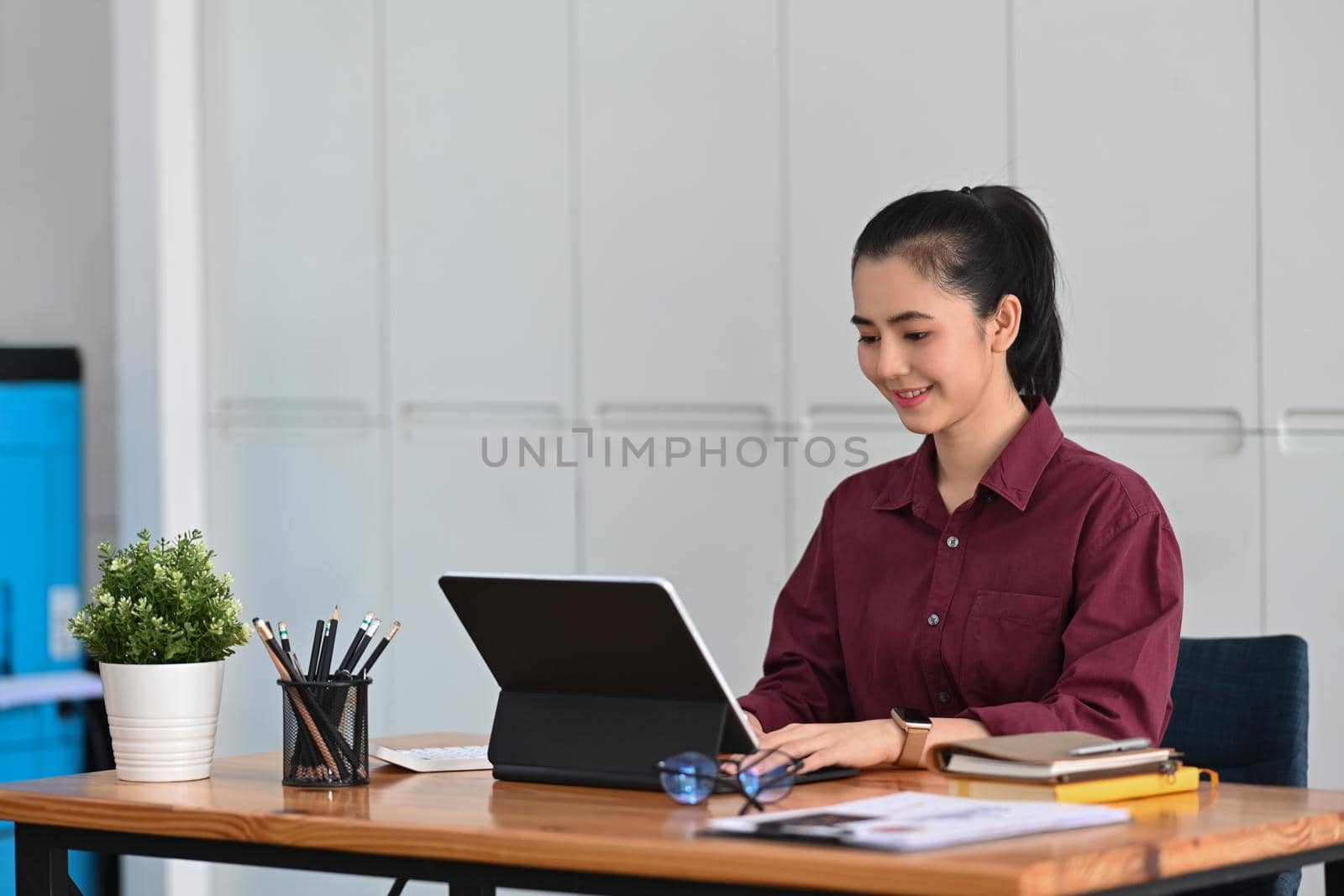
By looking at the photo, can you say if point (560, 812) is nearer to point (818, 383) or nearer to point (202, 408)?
point (818, 383)

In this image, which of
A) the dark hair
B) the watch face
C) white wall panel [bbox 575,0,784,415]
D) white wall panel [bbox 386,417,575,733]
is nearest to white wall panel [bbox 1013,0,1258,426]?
white wall panel [bbox 575,0,784,415]

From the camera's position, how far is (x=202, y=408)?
4.12 m

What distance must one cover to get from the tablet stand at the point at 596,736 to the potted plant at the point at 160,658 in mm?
310

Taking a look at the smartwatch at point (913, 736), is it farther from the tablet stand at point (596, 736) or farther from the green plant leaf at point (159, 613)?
the green plant leaf at point (159, 613)

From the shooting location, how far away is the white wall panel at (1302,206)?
2734mm

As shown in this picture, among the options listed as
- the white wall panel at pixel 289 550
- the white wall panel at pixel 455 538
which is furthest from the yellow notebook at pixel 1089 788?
the white wall panel at pixel 289 550

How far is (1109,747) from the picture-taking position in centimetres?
156

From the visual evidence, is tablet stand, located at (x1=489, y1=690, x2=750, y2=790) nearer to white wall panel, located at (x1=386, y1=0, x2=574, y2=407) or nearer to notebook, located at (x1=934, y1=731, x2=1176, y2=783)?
notebook, located at (x1=934, y1=731, x2=1176, y2=783)

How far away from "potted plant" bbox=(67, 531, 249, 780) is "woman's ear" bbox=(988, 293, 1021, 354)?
89cm

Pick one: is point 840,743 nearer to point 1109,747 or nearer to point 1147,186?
point 1109,747

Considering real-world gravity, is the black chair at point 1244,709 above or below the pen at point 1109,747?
below

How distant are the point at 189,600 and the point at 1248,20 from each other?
186cm

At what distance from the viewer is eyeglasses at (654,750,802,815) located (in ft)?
5.03

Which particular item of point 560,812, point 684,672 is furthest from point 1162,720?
point 560,812
